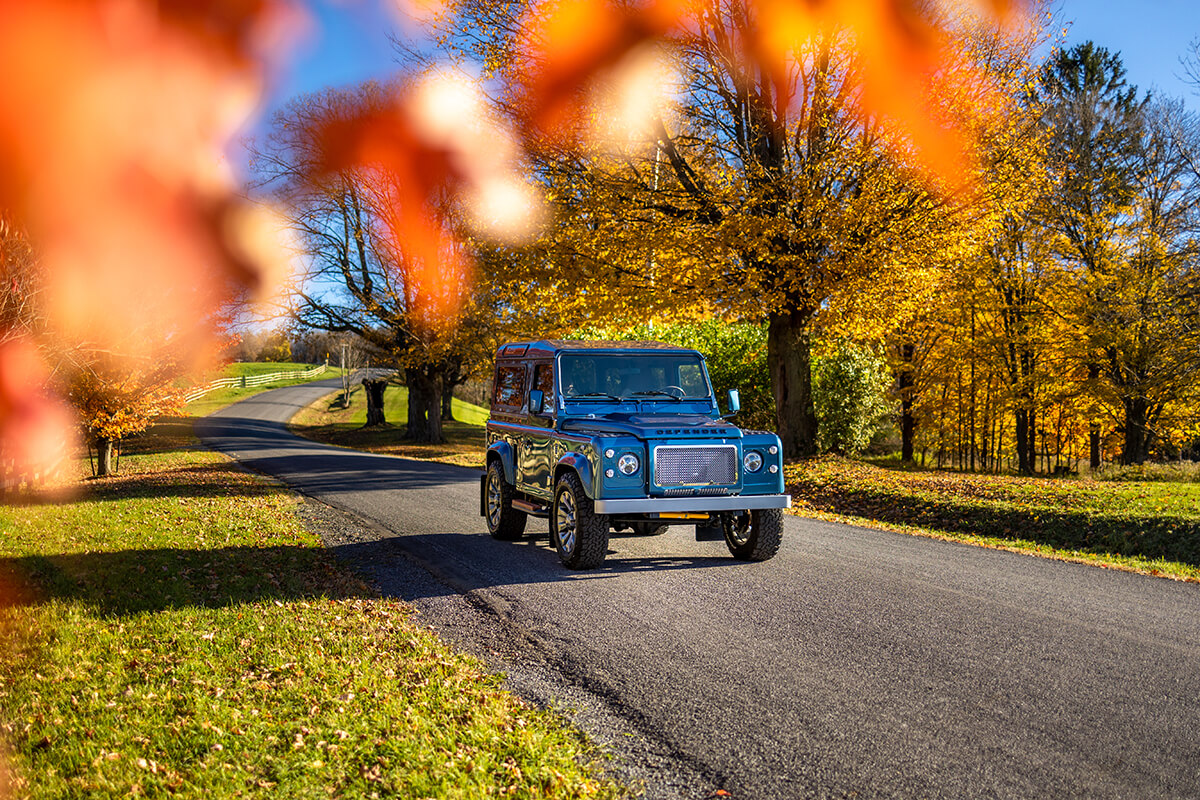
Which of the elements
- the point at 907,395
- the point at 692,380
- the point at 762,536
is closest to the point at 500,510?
the point at 692,380

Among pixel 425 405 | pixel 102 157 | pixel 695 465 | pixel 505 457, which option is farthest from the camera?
pixel 425 405

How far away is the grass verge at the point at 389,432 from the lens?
94.1 ft

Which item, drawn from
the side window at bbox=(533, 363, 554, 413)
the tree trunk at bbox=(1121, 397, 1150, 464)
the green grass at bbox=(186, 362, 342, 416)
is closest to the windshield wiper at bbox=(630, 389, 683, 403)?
the side window at bbox=(533, 363, 554, 413)

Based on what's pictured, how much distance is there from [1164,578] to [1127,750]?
5313 mm

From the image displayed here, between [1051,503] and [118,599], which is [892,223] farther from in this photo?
[118,599]

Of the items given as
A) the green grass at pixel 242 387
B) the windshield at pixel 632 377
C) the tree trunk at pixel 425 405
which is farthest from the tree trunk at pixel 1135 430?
the green grass at pixel 242 387

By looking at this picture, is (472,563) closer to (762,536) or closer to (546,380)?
(546,380)

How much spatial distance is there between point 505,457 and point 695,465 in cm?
308

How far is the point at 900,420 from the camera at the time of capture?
3766 cm

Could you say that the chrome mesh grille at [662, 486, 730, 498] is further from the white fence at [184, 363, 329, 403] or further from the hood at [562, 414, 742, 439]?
the white fence at [184, 363, 329, 403]

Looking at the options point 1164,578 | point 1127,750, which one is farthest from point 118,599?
point 1164,578

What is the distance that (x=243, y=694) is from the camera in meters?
4.77

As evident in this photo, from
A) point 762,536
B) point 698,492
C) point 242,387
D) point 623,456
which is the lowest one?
point 762,536

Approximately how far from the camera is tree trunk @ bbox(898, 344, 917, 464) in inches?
1238
